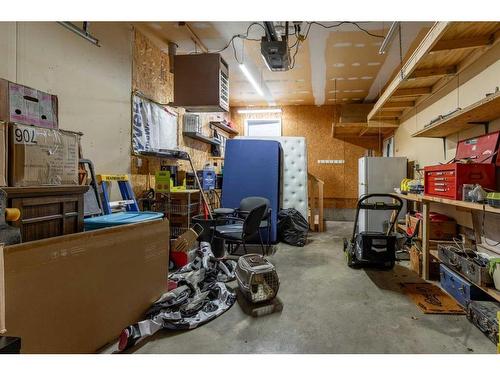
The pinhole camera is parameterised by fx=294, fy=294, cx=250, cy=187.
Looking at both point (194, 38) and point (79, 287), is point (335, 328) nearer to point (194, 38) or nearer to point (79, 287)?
point (79, 287)

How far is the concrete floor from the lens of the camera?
1915 millimetres

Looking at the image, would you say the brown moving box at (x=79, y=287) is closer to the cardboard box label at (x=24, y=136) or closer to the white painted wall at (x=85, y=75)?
the cardboard box label at (x=24, y=136)

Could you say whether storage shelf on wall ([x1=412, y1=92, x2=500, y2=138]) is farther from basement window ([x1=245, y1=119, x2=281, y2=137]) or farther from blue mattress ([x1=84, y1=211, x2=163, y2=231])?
basement window ([x1=245, y1=119, x2=281, y2=137])

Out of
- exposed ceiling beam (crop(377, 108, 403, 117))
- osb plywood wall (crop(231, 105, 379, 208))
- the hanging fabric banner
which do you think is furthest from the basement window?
the hanging fabric banner

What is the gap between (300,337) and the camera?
80.8 inches

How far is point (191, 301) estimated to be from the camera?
2.45 m

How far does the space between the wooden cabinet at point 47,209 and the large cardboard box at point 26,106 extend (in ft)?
1.49

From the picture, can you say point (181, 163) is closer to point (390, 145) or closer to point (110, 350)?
point (110, 350)

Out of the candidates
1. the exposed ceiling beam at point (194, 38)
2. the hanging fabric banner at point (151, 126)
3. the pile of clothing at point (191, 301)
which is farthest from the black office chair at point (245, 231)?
the exposed ceiling beam at point (194, 38)

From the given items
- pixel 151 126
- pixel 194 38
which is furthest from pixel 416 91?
pixel 151 126

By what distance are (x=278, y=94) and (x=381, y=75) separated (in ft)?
7.67

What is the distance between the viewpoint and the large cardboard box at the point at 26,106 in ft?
5.46

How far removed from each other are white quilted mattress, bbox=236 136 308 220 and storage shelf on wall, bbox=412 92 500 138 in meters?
2.45

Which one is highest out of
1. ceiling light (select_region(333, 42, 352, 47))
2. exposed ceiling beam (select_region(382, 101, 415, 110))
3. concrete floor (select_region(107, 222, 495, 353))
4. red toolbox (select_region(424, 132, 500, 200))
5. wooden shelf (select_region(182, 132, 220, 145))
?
ceiling light (select_region(333, 42, 352, 47))
